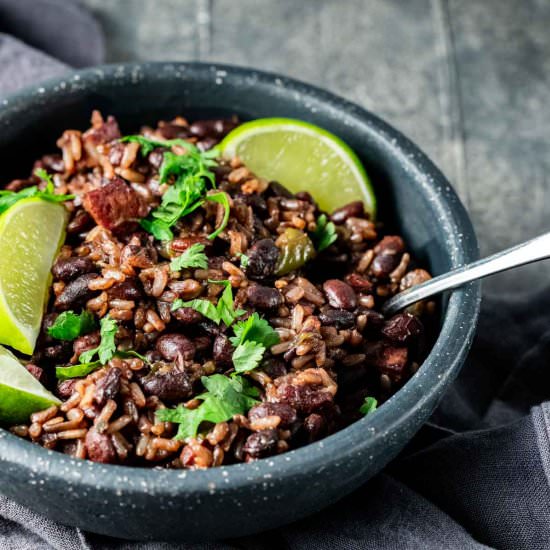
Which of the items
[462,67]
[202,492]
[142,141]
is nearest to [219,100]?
[142,141]

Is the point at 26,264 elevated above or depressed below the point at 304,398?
above

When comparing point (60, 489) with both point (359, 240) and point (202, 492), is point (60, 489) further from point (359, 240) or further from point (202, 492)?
point (359, 240)

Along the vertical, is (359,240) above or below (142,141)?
below

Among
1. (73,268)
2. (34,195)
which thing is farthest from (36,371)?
(34,195)

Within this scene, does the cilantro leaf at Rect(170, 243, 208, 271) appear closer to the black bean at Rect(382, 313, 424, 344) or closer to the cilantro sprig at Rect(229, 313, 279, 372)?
the cilantro sprig at Rect(229, 313, 279, 372)

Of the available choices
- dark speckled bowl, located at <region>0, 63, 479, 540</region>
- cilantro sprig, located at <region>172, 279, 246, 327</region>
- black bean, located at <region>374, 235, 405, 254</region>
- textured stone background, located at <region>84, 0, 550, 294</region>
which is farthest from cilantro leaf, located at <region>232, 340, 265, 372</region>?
textured stone background, located at <region>84, 0, 550, 294</region>

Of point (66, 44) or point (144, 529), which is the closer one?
point (144, 529)

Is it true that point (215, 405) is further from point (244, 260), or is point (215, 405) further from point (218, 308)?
point (244, 260)

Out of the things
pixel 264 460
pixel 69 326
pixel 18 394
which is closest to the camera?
pixel 264 460
